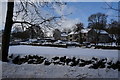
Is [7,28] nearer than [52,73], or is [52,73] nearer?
[52,73]

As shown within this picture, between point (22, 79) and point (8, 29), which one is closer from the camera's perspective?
point (22, 79)

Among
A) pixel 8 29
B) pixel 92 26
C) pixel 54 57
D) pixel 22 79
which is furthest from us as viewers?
pixel 92 26

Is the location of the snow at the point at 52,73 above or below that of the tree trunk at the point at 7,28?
below

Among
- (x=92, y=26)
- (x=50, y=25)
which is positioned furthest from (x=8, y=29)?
(x=92, y=26)

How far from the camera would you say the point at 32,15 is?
38.6 ft

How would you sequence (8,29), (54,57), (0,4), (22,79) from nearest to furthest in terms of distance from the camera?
(22,79), (0,4), (8,29), (54,57)

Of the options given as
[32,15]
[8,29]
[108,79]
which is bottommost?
[108,79]

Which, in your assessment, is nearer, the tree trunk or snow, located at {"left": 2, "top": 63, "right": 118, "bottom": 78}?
snow, located at {"left": 2, "top": 63, "right": 118, "bottom": 78}

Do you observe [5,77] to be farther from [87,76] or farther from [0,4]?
[0,4]

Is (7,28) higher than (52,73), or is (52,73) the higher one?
(7,28)

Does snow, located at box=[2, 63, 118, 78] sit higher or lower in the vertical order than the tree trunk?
lower

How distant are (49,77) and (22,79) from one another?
981 mm

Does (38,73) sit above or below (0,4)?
below

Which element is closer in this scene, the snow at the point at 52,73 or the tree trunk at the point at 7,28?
the snow at the point at 52,73
